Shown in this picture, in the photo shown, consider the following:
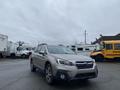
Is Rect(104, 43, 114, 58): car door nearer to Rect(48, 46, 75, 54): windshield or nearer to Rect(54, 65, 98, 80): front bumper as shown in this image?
Rect(48, 46, 75, 54): windshield

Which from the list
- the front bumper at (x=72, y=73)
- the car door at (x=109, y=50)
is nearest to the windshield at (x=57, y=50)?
the front bumper at (x=72, y=73)

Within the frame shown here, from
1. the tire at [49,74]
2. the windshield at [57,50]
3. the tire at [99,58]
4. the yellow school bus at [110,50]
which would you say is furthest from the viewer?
the tire at [99,58]

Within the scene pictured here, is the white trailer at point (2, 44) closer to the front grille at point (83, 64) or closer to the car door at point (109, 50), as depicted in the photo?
the car door at point (109, 50)

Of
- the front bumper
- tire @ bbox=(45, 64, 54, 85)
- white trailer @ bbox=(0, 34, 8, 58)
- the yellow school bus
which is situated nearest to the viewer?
the front bumper

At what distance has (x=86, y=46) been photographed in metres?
32.8

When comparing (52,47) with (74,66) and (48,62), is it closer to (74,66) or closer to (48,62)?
(48,62)

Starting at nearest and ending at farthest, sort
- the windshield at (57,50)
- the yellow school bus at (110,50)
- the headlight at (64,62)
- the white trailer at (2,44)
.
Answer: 1. the headlight at (64,62)
2. the windshield at (57,50)
3. the yellow school bus at (110,50)
4. the white trailer at (2,44)

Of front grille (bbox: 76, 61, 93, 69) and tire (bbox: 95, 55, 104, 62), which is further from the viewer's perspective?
tire (bbox: 95, 55, 104, 62)

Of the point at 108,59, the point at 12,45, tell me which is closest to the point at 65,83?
the point at 108,59

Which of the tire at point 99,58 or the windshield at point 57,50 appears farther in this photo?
the tire at point 99,58

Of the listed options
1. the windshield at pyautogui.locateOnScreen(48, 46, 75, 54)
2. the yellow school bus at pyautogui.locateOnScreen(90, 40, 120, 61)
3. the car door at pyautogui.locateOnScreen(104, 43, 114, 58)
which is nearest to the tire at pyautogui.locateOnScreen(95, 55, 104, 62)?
the yellow school bus at pyautogui.locateOnScreen(90, 40, 120, 61)

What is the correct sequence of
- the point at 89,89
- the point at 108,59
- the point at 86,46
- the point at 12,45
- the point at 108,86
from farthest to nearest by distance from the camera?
the point at 12,45 → the point at 86,46 → the point at 108,59 → the point at 108,86 → the point at 89,89

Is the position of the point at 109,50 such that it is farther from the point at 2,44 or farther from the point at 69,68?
the point at 69,68

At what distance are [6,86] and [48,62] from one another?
2.00m
